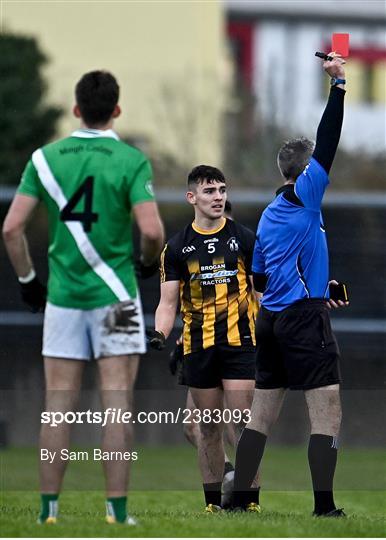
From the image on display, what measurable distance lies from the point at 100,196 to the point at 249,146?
467 inches

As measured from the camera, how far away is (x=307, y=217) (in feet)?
26.1

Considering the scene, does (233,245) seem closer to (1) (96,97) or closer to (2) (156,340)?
(2) (156,340)

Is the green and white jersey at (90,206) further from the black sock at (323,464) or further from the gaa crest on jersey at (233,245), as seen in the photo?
the gaa crest on jersey at (233,245)

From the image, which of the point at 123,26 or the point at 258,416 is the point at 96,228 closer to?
the point at 258,416

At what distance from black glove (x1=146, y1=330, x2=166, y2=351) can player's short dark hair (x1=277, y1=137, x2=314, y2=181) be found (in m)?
1.13

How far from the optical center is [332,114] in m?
7.57

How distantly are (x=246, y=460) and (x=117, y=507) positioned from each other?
1391 mm

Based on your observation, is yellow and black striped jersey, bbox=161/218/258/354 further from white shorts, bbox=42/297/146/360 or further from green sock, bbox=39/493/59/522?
green sock, bbox=39/493/59/522

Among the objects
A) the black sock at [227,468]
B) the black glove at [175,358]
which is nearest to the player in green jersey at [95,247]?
the black sock at [227,468]

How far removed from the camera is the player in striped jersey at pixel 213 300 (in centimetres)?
857

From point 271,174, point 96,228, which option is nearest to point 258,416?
point 96,228

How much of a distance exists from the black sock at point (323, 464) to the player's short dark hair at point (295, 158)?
134cm

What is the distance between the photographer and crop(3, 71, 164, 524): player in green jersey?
6.88m

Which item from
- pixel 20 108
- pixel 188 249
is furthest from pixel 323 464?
pixel 20 108
